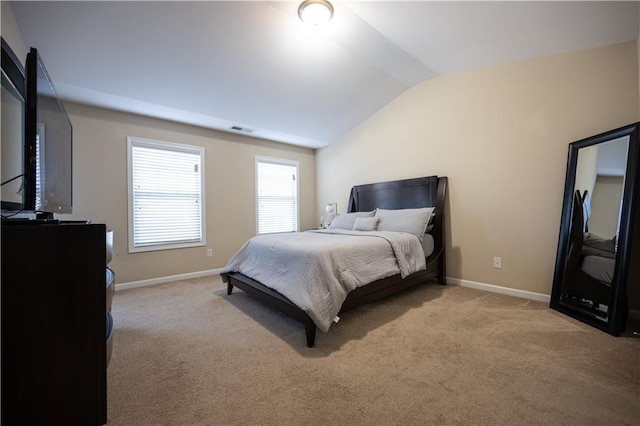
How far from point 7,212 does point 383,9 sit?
9.11 ft

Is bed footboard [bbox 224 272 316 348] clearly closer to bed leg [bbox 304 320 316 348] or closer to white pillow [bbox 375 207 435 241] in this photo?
bed leg [bbox 304 320 316 348]

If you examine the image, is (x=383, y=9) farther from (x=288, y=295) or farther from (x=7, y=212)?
(x=7, y=212)

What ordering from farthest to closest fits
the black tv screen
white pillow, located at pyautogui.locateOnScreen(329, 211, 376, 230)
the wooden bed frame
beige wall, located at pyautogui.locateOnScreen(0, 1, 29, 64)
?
white pillow, located at pyautogui.locateOnScreen(329, 211, 376, 230) → the wooden bed frame → beige wall, located at pyautogui.locateOnScreen(0, 1, 29, 64) → the black tv screen

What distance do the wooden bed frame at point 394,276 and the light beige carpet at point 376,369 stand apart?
7.4 inches

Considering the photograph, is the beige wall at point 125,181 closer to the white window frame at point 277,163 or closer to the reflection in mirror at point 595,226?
the white window frame at point 277,163

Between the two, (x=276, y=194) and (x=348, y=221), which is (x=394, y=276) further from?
(x=276, y=194)

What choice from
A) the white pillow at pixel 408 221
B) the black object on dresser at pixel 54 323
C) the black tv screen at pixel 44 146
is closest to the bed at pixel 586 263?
the white pillow at pixel 408 221

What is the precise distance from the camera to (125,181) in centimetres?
339

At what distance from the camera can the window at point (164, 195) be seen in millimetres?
3484

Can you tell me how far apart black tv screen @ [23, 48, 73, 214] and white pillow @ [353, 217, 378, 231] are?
9.50ft

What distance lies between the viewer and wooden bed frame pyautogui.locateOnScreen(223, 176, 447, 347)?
2.24 metres

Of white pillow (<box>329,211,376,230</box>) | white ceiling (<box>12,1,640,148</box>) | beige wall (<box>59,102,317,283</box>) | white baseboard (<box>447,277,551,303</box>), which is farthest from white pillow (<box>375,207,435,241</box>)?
beige wall (<box>59,102,317,283</box>)

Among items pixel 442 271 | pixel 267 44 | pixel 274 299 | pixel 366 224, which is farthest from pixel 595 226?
pixel 267 44

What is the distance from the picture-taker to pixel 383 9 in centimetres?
222
